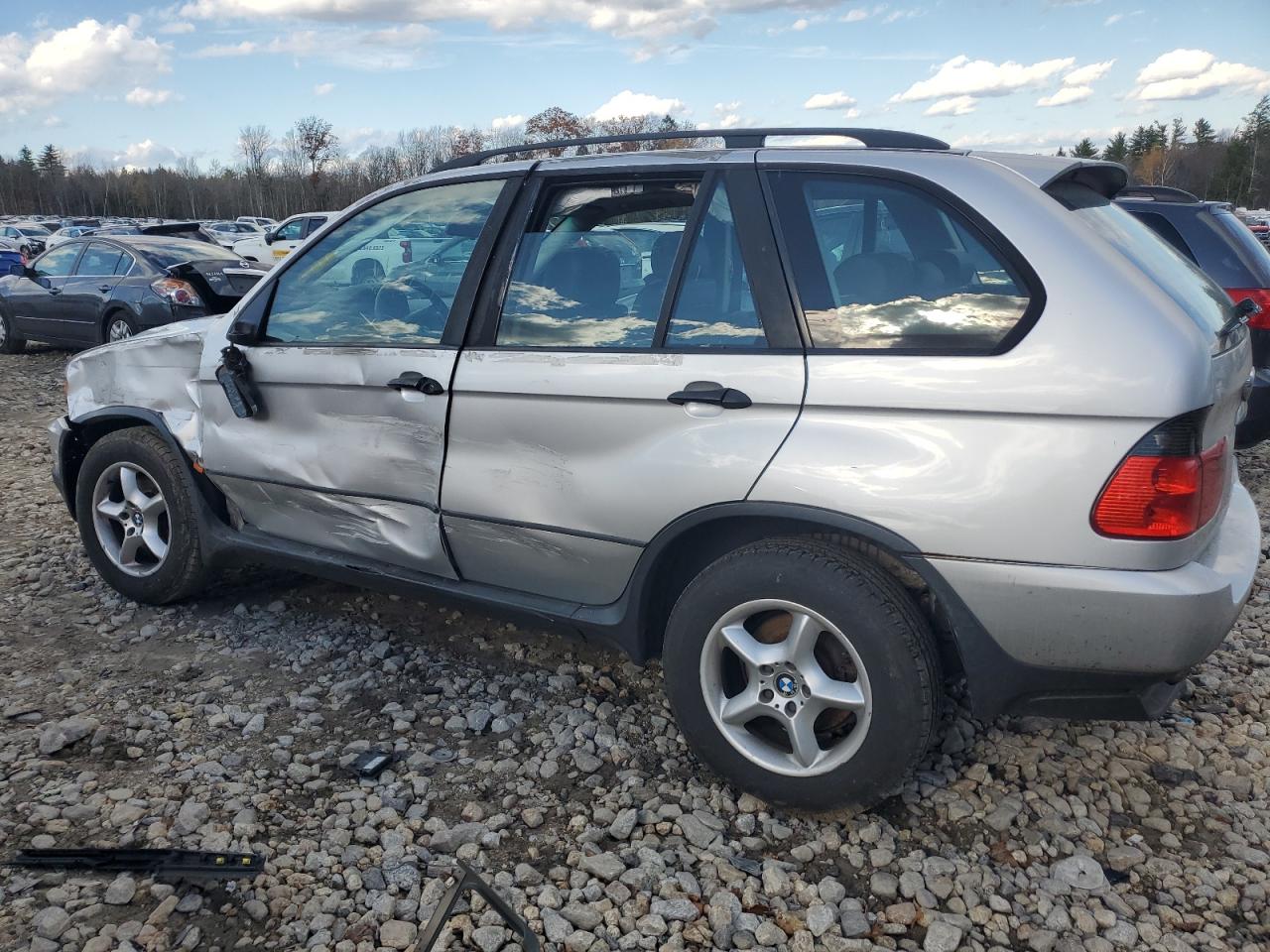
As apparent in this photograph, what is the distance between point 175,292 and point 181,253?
3.19 ft

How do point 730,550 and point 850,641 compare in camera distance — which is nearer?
point 850,641

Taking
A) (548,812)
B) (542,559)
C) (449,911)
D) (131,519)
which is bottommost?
(548,812)

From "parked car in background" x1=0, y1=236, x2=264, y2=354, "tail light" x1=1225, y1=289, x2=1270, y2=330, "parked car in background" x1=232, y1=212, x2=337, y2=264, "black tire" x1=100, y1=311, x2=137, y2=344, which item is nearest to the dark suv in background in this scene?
"tail light" x1=1225, y1=289, x2=1270, y2=330

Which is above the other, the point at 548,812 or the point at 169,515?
the point at 169,515

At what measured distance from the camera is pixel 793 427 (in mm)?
2568

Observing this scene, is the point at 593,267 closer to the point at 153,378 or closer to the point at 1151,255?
the point at 1151,255

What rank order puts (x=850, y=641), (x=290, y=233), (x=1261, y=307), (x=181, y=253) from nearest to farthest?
1. (x=850, y=641)
2. (x=1261, y=307)
3. (x=181, y=253)
4. (x=290, y=233)

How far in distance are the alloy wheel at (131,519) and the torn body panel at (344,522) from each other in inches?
17.8

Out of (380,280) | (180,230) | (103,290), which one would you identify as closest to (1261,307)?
(380,280)

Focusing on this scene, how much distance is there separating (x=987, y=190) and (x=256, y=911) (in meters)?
2.62

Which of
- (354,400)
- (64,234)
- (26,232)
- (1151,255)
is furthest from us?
(26,232)

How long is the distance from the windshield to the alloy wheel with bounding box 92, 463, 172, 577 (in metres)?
6.64

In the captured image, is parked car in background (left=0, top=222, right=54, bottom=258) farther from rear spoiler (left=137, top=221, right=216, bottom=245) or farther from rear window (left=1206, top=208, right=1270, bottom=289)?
rear window (left=1206, top=208, right=1270, bottom=289)

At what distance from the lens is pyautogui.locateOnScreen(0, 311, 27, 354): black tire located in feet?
39.0
